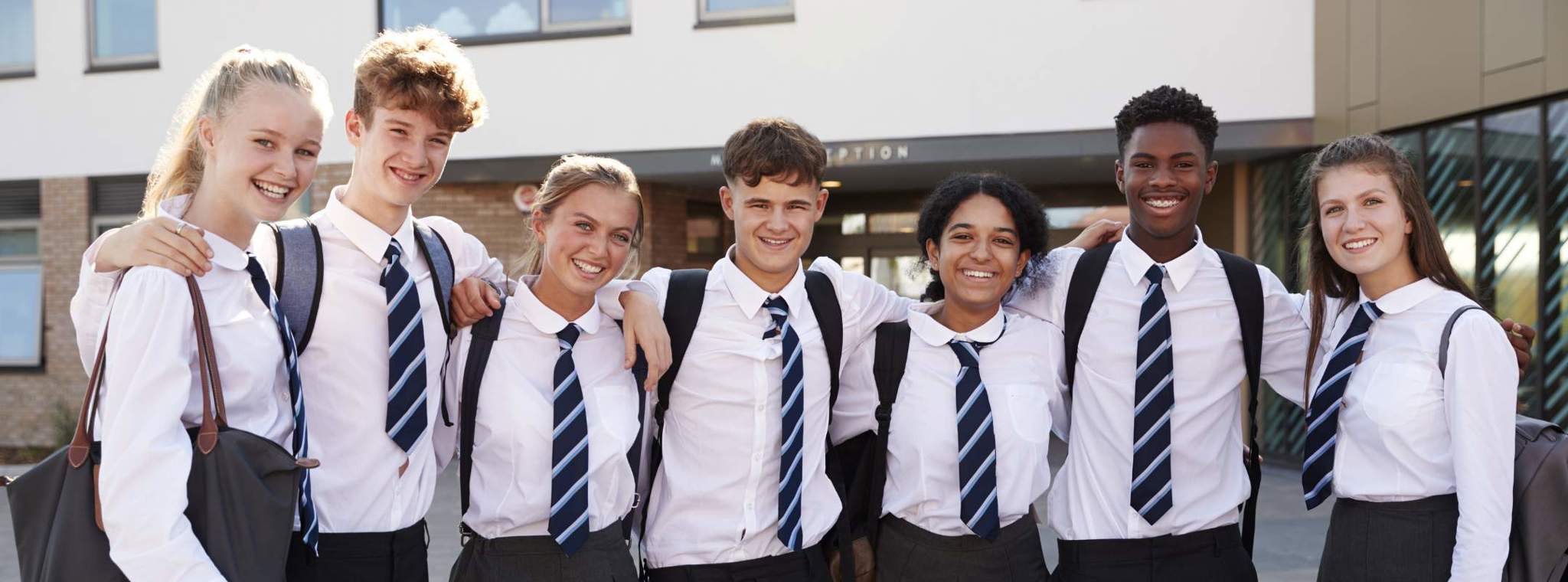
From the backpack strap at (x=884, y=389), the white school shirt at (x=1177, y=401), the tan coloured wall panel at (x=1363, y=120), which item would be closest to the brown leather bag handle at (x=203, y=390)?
the backpack strap at (x=884, y=389)

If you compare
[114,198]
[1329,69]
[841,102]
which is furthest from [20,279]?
[1329,69]

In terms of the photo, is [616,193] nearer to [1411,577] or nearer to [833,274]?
[833,274]

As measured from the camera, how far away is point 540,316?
9.36 feet

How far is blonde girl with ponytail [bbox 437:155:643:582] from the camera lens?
273cm

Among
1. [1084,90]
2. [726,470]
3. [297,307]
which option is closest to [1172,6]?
[1084,90]

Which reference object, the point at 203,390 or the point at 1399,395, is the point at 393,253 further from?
the point at 1399,395

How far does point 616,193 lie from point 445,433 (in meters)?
0.79

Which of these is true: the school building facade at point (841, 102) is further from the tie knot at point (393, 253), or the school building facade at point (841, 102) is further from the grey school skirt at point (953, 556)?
the tie knot at point (393, 253)

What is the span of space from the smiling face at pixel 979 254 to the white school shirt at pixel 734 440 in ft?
1.39

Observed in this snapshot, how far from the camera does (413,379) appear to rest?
2600 millimetres

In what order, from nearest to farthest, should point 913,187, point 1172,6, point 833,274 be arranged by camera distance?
point 833,274 → point 1172,6 → point 913,187

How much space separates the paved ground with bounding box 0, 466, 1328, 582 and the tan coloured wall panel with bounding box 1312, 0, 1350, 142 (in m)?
2.89

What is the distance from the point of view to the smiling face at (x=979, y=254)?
3.05 m

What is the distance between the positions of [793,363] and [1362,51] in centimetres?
734
